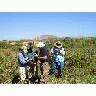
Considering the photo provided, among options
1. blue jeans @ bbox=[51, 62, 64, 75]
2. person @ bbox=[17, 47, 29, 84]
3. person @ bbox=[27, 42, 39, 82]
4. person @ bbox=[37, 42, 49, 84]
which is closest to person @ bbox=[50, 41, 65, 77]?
blue jeans @ bbox=[51, 62, 64, 75]

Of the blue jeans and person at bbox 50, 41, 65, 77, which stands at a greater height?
person at bbox 50, 41, 65, 77

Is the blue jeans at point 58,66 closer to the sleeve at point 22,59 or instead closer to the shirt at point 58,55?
the shirt at point 58,55

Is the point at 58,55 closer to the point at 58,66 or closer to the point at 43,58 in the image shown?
the point at 58,66

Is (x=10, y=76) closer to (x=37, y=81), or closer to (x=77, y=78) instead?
(x=37, y=81)

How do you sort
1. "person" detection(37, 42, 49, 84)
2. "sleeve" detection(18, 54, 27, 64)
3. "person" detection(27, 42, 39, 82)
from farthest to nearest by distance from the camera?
"person" detection(37, 42, 49, 84) < "person" detection(27, 42, 39, 82) < "sleeve" detection(18, 54, 27, 64)

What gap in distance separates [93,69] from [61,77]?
2.17 metres

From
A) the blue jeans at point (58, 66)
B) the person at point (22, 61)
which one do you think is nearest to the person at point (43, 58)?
the person at point (22, 61)

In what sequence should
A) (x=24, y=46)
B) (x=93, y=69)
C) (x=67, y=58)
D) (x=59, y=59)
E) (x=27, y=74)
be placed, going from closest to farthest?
(x=24, y=46) → (x=27, y=74) → (x=59, y=59) → (x=93, y=69) → (x=67, y=58)

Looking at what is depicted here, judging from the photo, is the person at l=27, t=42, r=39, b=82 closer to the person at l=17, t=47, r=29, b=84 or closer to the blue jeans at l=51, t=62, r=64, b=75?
the person at l=17, t=47, r=29, b=84

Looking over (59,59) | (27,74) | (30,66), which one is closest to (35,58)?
(30,66)

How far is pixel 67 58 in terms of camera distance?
8.70m

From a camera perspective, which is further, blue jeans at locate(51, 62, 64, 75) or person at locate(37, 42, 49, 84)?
blue jeans at locate(51, 62, 64, 75)

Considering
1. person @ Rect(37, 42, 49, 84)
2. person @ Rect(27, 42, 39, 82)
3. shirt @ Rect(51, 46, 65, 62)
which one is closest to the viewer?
person @ Rect(27, 42, 39, 82)

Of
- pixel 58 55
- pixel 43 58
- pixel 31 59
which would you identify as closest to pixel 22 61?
pixel 31 59
